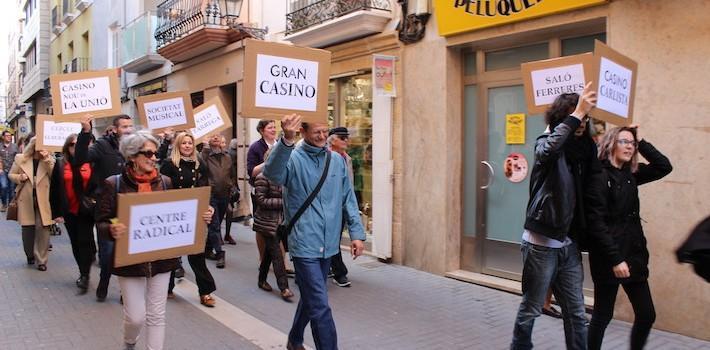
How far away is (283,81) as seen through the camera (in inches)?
157

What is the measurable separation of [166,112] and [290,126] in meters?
3.88

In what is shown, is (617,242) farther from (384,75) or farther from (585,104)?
(384,75)

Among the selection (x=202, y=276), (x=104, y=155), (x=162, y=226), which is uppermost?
(x=104, y=155)

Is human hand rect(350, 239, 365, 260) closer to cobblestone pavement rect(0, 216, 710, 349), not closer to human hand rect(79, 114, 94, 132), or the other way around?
cobblestone pavement rect(0, 216, 710, 349)

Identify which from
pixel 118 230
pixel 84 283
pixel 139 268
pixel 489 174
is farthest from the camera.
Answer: pixel 489 174

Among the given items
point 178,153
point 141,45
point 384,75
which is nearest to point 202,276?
point 178,153

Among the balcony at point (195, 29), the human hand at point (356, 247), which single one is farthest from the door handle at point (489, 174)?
the balcony at point (195, 29)

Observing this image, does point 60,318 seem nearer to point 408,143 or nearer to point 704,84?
point 408,143

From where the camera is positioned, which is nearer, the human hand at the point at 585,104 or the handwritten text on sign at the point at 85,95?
the human hand at the point at 585,104

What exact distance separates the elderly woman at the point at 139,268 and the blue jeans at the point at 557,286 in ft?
7.75

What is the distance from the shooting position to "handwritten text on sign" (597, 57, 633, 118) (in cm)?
398

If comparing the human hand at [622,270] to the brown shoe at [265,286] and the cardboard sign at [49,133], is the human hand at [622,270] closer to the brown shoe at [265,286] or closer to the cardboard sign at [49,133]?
the brown shoe at [265,286]

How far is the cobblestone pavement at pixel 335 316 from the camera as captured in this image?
515 centimetres

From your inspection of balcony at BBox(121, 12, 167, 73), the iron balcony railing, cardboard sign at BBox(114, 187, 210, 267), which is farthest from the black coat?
balcony at BBox(121, 12, 167, 73)
